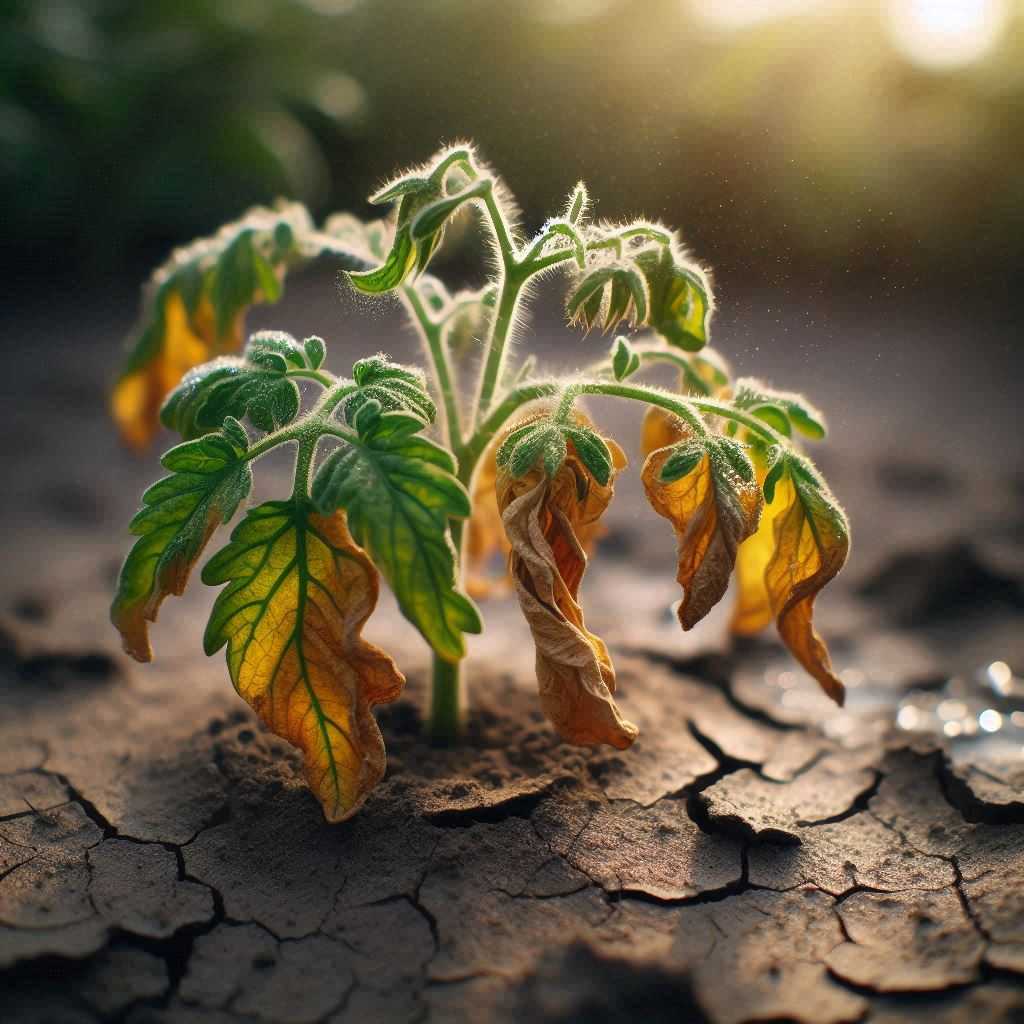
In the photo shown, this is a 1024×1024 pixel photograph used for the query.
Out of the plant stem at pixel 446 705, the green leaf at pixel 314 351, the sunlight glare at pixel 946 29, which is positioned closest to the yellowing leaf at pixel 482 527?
the plant stem at pixel 446 705

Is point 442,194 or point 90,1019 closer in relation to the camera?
point 90,1019

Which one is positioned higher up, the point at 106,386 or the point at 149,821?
the point at 106,386

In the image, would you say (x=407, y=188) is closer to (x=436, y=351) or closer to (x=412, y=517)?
(x=436, y=351)

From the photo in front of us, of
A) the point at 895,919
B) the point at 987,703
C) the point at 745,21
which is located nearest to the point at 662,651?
the point at 987,703

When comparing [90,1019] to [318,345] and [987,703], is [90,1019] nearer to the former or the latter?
[318,345]

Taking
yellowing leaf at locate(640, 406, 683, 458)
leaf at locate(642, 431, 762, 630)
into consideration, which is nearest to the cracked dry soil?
leaf at locate(642, 431, 762, 630)

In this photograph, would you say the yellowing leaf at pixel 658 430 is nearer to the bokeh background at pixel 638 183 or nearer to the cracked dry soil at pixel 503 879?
the bokeh background at pixel 638 183
